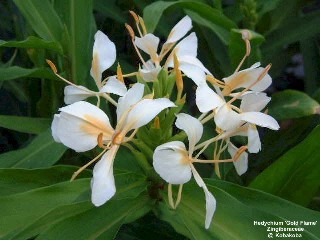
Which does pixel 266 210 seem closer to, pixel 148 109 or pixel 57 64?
pixel 148 109

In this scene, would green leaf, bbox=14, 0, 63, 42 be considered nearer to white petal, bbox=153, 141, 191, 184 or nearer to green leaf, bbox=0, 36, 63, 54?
green leaf, bbox=0, 36, 63, 54

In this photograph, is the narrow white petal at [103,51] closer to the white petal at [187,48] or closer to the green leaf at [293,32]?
the white petal at [187,48]

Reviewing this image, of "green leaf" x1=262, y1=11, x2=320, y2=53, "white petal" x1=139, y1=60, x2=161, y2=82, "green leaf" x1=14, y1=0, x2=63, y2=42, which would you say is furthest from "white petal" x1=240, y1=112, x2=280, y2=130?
"green leaf" x1=262, y1=11, x2=320, y2=53

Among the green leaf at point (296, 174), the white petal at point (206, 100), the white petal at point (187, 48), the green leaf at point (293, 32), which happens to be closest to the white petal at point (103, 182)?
the white petal at point (206, 100)

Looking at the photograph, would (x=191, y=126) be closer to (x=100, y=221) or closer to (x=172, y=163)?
(x=172, y=163)

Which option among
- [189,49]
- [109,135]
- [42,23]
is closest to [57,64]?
[42,23]

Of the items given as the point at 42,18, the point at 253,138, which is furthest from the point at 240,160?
the point at 42,18
